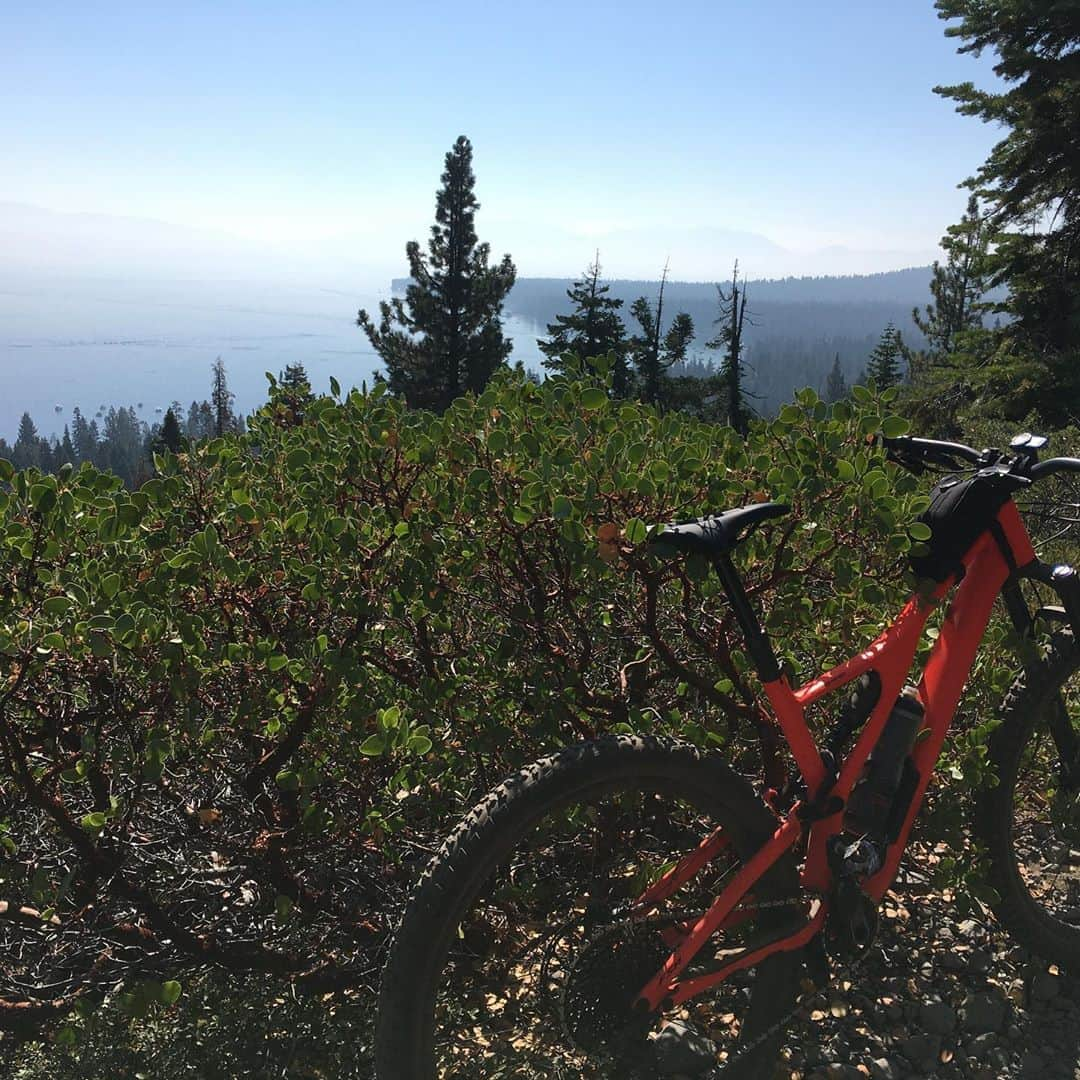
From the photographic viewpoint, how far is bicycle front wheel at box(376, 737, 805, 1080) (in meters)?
1.71

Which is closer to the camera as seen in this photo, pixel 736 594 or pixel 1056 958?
pixel 736 594

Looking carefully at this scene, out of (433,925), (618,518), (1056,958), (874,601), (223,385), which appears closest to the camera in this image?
(433,925)

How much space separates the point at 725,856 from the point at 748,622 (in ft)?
2.27

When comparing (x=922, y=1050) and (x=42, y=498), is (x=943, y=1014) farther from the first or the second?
(x=42, y=498)

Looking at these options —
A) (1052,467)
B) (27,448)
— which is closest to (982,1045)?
(1052,467)

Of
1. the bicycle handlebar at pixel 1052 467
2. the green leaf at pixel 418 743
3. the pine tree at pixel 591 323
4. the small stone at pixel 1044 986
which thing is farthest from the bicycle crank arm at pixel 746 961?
the pine tree at pixel 591 323

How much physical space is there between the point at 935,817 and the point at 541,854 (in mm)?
1212

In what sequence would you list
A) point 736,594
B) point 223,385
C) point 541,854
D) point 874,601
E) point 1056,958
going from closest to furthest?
point 736,594 < point 874,601 < point 541,854 < point 1056,958 < point 223,385

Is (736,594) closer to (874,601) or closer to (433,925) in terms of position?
(874,601)

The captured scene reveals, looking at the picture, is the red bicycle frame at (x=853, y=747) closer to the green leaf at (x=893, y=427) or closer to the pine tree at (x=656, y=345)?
the green leaf at (x=893, y=427)

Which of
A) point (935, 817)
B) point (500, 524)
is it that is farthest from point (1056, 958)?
point (500, 524)

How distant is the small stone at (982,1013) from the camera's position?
7.92 ft

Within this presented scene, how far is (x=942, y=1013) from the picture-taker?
8.02 ft

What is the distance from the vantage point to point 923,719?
2217mm
